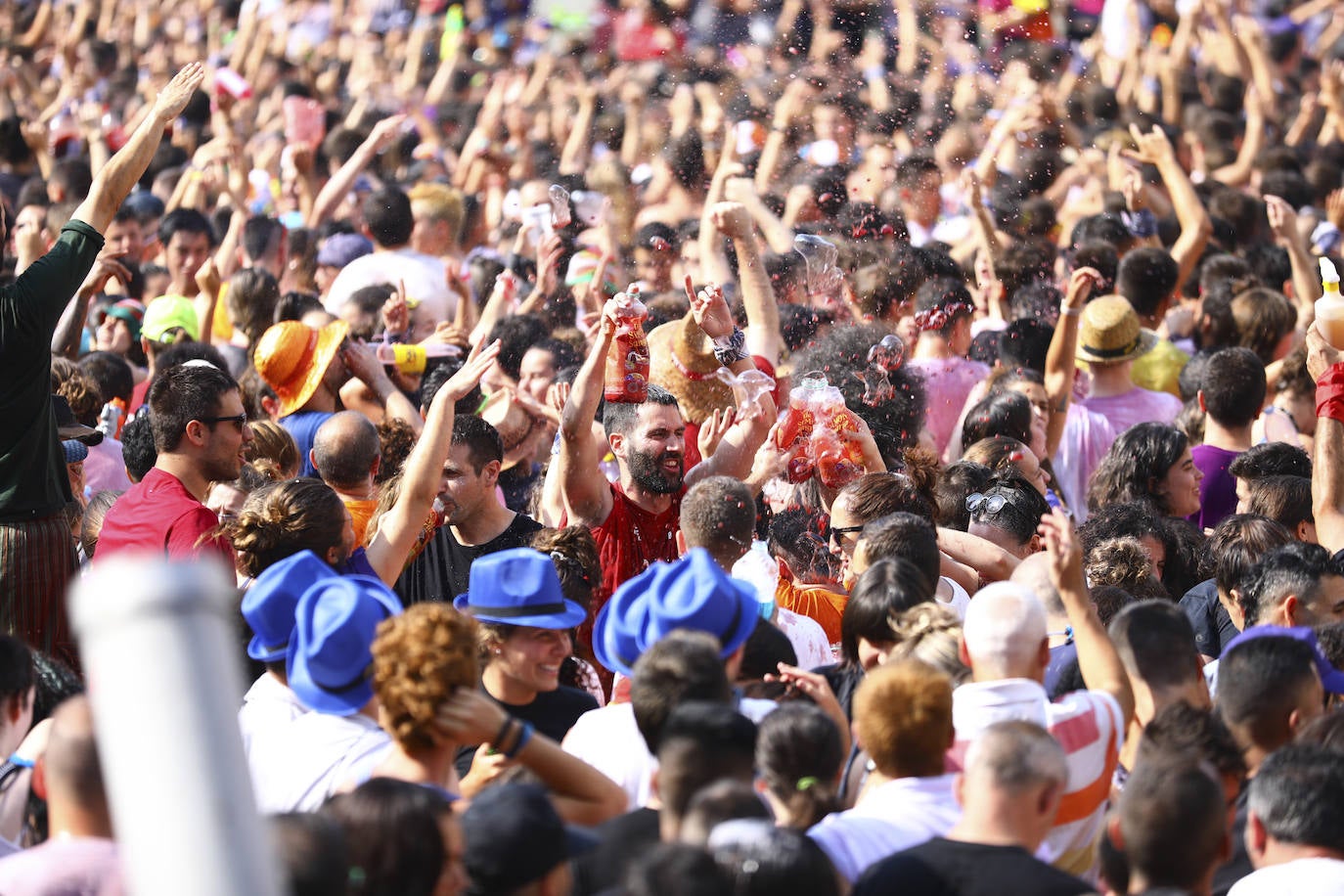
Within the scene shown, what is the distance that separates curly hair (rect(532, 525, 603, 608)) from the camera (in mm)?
4680

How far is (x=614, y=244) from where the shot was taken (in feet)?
31.8

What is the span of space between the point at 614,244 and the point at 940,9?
8.00 m

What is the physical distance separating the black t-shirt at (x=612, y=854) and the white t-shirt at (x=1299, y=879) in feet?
3.70

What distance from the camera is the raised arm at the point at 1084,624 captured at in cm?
A: 392

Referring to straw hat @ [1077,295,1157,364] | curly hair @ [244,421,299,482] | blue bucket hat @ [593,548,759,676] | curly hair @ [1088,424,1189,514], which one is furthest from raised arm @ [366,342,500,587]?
straw hat @ [1077,295,1157,364]

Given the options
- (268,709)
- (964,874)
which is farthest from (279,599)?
(964,874)

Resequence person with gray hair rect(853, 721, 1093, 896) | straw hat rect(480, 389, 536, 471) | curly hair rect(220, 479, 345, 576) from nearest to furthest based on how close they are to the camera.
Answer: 1. person with gray hair rect(853, 721, 1093, 896)
2. curly hair rect(220, 479, 345, 576)
3. straw hat rect(480, 389, 536, 471)

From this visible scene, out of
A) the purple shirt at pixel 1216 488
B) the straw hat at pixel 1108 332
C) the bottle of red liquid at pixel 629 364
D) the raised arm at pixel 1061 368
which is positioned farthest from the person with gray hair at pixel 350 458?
the straw hat at pixel 1108 332

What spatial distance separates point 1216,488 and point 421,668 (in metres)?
4.17

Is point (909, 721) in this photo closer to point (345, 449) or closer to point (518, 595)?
point (518, 595)

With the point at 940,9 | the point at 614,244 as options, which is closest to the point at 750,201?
the point at 614,244

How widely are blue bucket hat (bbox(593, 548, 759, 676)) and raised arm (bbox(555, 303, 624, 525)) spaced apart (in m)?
1.35

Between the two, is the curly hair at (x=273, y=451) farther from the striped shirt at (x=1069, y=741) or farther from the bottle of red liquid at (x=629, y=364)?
the striped shirt at (x=1069, y=741)

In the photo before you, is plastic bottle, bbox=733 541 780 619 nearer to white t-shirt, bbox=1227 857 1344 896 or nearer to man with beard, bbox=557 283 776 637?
man with beard, bbox=557 283 776 637
